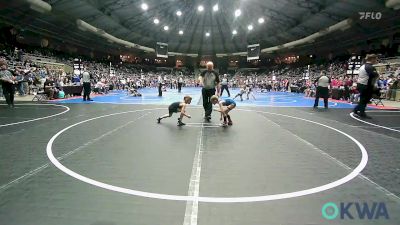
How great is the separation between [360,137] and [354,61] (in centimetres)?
1679

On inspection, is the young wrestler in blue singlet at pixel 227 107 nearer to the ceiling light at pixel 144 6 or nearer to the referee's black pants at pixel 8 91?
the referee's black pants at pixel 8 91

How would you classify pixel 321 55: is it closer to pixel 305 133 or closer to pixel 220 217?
pixel 305 133

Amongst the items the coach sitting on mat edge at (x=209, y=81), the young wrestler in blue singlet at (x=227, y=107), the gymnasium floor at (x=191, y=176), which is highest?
the coach sitting on mat edge at (x=209, y=81)

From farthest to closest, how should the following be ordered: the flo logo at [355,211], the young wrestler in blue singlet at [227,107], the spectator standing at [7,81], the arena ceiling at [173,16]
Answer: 1. the arena ceiling at [173,16]
2. the spectator standing at [7,81]
3. the young wrestler in blue singlet at [227,107]
4. the flo logo at [355,211]

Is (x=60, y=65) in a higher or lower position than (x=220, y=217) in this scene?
higher

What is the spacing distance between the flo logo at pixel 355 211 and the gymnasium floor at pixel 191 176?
55mm

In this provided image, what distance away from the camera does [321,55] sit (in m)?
46.8

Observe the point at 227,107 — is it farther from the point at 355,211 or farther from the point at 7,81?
the point at 7,81

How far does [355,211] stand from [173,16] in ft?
138

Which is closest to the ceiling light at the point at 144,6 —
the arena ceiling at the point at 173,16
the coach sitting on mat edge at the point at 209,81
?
the arena ceiling at the point at 173,16

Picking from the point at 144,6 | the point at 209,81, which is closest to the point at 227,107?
the point at 209,81

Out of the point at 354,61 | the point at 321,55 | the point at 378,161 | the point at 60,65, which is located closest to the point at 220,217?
the point at 378,161

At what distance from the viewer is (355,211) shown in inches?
118

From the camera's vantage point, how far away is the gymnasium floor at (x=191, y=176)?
2.90 m
